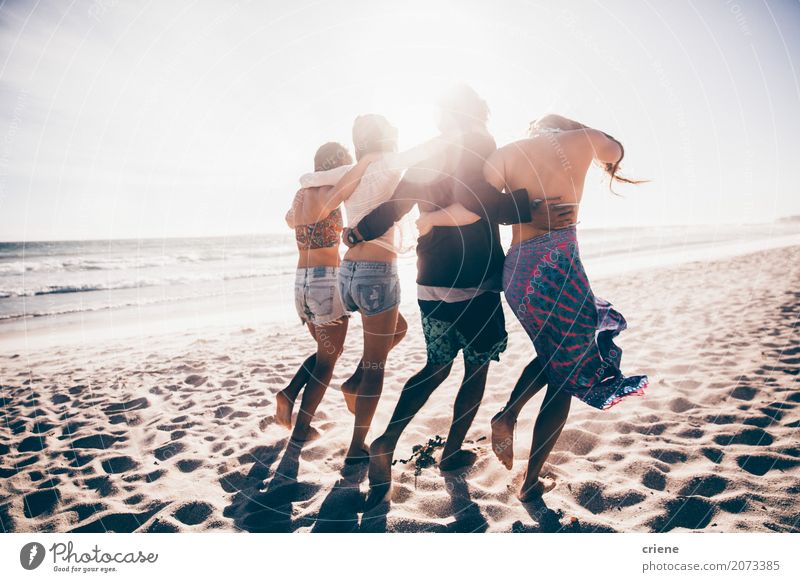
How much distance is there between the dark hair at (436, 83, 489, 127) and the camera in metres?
2.64

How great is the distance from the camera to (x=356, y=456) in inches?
130

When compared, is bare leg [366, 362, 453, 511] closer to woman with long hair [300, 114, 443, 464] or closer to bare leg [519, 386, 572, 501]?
woman with long hair [300, 114, 443, 464]

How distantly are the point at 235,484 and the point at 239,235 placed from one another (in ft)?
144

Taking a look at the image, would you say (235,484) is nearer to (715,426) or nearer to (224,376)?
(224,376)

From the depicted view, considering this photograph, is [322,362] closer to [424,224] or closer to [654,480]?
[424,224]

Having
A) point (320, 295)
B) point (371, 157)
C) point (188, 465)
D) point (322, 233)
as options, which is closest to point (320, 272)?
point (320, 295)

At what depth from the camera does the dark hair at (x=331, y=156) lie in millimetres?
3346

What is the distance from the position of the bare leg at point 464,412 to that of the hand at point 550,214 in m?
1.00

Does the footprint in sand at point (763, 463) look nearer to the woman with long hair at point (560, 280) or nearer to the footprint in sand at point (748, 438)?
the footprint in sand at point (748, 438)

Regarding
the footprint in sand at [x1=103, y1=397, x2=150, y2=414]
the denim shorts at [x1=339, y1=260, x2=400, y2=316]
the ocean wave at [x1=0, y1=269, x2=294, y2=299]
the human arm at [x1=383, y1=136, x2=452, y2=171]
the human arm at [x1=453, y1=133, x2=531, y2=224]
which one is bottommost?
the footprint in sand at [x1=103, y1=397, x2=150, y2=414]

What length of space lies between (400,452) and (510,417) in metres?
1.08

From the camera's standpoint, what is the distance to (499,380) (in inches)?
197

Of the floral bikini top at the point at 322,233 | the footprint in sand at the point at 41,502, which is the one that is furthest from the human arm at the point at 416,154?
the footprint in sand at the point at 41,502

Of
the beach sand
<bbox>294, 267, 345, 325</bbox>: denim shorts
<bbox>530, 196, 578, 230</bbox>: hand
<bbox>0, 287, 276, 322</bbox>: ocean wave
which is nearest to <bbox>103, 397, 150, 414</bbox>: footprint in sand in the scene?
the beach sand
